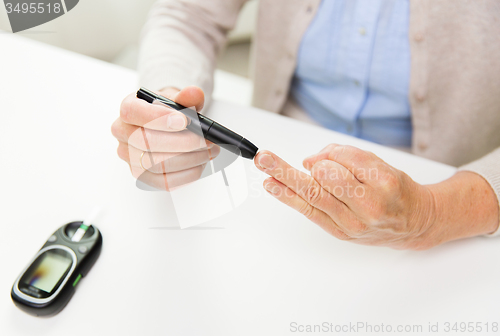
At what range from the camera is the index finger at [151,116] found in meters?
0.39

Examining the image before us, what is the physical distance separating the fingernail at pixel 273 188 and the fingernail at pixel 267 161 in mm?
19

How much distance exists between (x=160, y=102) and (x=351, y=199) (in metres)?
0.24

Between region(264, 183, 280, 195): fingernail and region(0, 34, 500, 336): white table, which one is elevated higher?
region(264, 183, 280, 195): fingernail

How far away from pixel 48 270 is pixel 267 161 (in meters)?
0.26

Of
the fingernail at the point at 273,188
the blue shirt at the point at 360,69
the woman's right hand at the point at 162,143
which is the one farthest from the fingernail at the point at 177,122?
the blue shirt at the point at 360,69

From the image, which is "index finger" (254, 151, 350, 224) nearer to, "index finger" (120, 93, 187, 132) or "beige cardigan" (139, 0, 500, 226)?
"index finger" (120, 93, 187, 132)

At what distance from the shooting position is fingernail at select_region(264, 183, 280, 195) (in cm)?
37

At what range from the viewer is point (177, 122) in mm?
386

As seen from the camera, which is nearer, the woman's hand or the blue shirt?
the woman's hand

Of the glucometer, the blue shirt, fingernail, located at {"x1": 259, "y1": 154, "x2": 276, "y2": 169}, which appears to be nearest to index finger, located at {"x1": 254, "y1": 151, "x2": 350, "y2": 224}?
fingernail, located at {"x1": 259, "y1": 154, "x2": 276, "y2": 169}

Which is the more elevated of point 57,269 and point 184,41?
point 184,41

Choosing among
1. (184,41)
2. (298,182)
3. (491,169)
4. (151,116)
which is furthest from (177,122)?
(491,169)

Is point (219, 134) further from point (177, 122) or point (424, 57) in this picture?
point (424, 57)

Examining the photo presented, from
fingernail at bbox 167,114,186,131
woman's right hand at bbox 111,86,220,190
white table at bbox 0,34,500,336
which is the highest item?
fingernail at bbox 167,114,186,131
